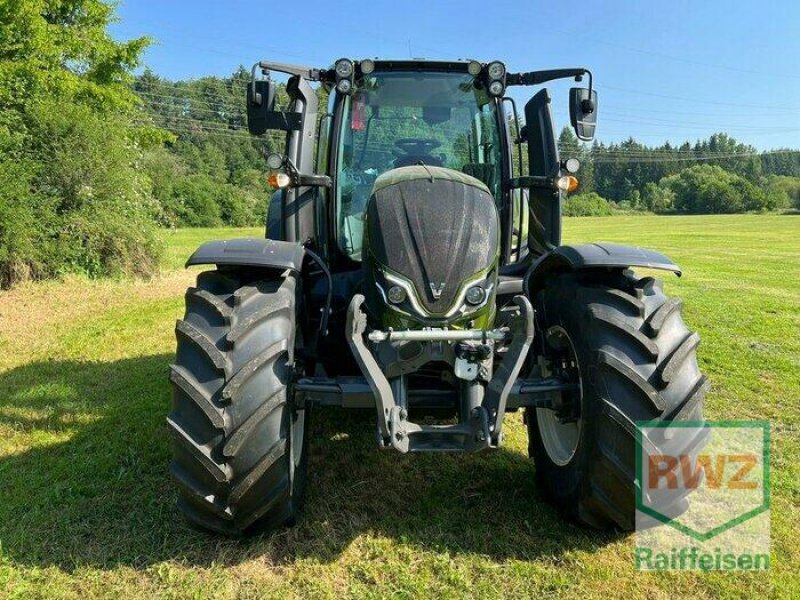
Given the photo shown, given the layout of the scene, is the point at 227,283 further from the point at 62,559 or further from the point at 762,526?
the point at 762,526

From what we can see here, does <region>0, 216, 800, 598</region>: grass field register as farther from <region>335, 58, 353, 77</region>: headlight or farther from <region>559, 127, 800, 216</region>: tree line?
<region>559, 127, 800, 216</region>: tree line

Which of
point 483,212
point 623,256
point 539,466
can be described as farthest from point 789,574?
point 483,212

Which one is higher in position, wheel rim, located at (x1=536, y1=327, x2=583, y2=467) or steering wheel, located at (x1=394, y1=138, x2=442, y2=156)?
steering wheel, located at (x1=394, y1=138, x2=442, y2=156)

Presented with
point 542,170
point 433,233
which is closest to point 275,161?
point 433,233

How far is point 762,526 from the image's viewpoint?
305 cm

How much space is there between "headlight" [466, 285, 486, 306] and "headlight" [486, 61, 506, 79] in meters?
1.82

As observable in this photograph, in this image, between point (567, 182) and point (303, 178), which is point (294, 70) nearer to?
point (303, 178)

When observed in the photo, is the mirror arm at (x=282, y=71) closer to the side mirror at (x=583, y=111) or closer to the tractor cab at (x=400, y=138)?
the tractor cab at (x=400, y=138)

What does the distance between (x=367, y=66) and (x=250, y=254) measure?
5.43ft

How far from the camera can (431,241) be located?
275 cm

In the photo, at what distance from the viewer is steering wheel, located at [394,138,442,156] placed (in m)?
3.96

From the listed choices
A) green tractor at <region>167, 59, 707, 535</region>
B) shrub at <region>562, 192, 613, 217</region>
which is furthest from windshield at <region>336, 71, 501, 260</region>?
shrub at <region>562, 192, 613, 217</region>

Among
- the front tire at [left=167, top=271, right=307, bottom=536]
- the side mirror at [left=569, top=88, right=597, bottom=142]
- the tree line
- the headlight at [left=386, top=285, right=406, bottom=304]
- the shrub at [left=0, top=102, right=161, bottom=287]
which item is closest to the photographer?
the front tire at [left=167, top=271, right=307, bottom=536]

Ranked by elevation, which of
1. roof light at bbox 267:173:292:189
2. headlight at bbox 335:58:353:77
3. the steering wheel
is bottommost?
roof light at bbox 267:173:292:189
